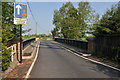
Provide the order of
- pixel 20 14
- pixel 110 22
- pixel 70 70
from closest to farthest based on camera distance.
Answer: pixel 70 70
pixel 20 14
pixel 110 22

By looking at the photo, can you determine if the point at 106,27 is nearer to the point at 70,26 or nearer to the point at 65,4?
the point at 70,26

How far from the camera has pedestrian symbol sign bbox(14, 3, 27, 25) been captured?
28.6ft

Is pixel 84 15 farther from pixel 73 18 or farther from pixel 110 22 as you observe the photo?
pixel 110 22

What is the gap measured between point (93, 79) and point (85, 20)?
34.4 metres

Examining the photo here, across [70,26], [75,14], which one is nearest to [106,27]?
[70,26]

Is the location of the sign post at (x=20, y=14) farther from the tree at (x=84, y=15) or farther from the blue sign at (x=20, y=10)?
the tree at (x=84, y=15)

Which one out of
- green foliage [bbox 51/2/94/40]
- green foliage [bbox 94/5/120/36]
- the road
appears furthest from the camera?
green foliage [bbox 51/2/94/40]

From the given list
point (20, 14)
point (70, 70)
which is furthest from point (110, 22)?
point (20, 14)

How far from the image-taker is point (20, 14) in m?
8.83

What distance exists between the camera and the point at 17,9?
8734 millimetres

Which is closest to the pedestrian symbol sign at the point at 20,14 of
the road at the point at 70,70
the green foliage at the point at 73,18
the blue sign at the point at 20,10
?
the blue sign at the point at 20,10

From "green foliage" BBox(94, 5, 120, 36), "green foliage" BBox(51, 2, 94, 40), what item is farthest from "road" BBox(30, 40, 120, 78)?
"green foliage" BBox(51, 2, 94, 40)

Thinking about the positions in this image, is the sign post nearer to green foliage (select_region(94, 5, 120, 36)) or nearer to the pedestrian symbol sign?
the pedestrian symbol sign

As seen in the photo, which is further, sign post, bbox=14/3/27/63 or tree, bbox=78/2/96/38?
tree, bbox=78/2/96/38
